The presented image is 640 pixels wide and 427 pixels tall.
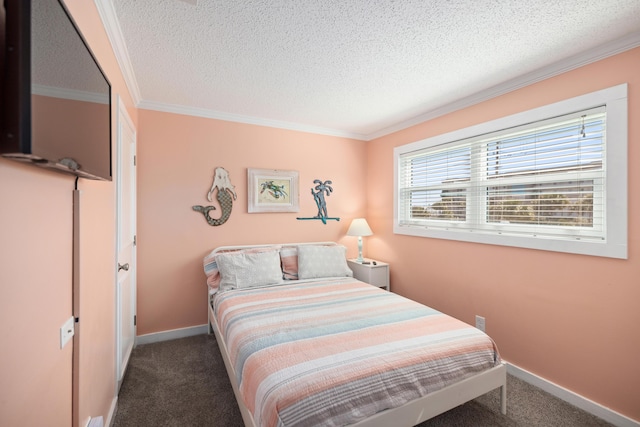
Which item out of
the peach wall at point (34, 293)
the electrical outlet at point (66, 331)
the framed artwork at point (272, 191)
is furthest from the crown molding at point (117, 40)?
the electrical outlet at point (66, 331)

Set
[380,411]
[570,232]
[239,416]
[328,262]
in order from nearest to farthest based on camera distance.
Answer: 1. [380,411]
2. [239,416]
3. [570,232]
4. [328,262]

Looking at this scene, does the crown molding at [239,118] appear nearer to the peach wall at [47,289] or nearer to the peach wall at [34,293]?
the peach wall at [47,289]

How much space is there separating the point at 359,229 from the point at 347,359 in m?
2.34

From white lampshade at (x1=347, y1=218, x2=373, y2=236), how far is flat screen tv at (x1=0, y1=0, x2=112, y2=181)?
9.53 feet

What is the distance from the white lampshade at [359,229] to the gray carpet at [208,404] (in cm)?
205

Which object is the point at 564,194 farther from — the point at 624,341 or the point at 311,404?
the point at 311,404

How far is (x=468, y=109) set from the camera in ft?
9.04

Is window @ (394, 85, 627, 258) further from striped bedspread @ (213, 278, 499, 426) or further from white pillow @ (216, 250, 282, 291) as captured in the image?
white pillow @ (216, 250, 282, 291)

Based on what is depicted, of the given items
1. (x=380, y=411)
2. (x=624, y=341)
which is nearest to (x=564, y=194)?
(x=624, y=341)

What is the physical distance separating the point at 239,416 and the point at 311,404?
3.15ft

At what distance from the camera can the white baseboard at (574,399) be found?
70.5 inches

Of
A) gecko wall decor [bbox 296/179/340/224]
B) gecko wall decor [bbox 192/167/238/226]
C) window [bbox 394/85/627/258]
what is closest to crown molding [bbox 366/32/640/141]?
window [bbox 394/85/627/258]

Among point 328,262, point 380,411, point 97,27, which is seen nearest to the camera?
point 380,411

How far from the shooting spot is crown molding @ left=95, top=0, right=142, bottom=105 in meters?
1.53
